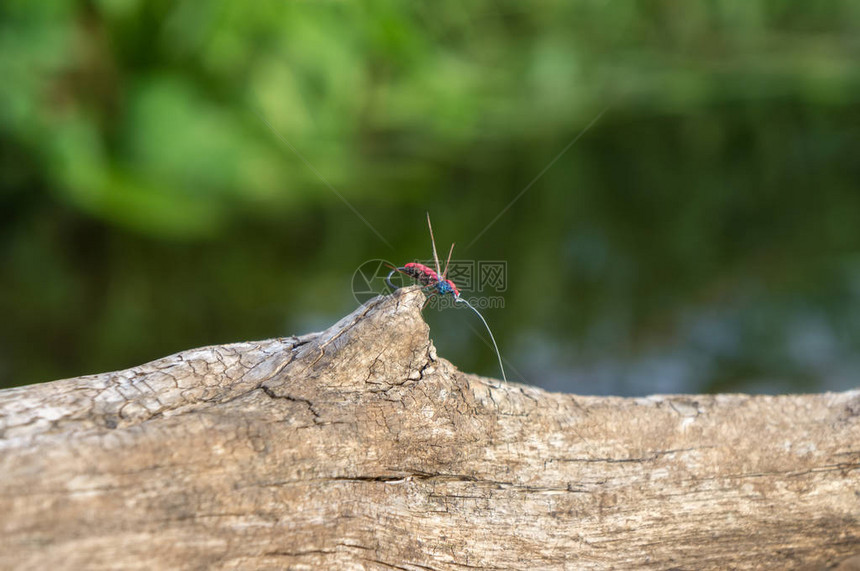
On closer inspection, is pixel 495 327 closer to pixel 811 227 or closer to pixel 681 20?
pixel 811 227

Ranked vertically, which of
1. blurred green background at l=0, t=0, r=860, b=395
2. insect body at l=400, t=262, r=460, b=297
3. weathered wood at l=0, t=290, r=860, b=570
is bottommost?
weathered wood at l=0, t=290, r=860, b=570

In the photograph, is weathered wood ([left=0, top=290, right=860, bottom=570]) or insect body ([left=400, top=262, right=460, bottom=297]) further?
insect body ([left=400, top=262, right=460, bottom=297])

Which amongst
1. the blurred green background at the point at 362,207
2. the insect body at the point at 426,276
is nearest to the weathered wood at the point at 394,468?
the insect body at the point at 426,276

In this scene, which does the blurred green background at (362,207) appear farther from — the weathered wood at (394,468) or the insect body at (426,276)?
the weathered wood at (394,468)

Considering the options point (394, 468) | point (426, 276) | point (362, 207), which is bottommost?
point (394, 468)

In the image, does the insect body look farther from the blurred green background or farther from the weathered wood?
the blurred green background

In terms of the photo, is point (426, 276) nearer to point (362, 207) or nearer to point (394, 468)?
point (394, 468)

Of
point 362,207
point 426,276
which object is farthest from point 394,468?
point 362,207

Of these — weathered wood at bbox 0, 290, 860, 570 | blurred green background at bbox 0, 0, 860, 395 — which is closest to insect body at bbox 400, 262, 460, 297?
weathered wood at bbox 0, 290, 860, 570
